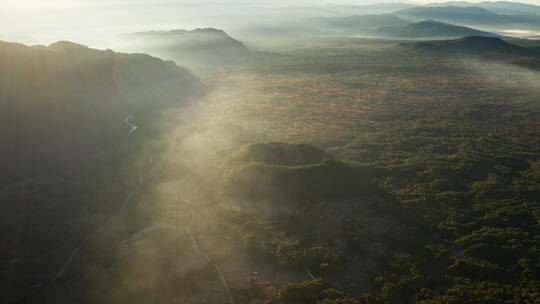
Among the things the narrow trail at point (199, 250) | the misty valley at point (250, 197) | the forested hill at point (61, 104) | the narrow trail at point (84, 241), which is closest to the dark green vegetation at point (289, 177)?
the misty valley at point (250, 197)

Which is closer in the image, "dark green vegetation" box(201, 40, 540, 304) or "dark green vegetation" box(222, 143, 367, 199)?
"dark green vegetation" box(201, 40, 540, 304)

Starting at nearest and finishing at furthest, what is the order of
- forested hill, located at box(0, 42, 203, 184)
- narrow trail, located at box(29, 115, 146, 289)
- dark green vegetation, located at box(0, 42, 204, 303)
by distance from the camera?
narrow trail, located at box(29, 115, 146, 289) → dark green vegetation, located at box(0, 42, 204, 303) → forested hill, located at box(0, 42, 203, 184)

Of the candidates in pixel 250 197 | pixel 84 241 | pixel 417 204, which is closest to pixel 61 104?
pixel 84 241

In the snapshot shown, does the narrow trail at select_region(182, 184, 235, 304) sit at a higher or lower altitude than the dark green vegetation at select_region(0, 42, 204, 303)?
lower

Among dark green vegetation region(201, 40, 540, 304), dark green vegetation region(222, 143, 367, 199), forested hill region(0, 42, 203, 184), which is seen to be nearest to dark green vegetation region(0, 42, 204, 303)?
forested hill region(0, 42, 203, 184)

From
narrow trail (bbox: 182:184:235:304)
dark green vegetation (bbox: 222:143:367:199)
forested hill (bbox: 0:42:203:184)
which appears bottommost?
narrow trail (bbox: 182:184:235:304)

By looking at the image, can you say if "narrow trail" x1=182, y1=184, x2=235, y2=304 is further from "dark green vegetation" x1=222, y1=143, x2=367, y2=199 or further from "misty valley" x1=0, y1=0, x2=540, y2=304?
"dark green vegetation" x1=222, y1=143, x2=367, y2=199

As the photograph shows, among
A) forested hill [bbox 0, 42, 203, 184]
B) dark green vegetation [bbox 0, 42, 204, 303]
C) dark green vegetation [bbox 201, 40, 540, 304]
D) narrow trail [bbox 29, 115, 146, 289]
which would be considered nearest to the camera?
dark green vegetation [bbox 201, 40, 540, 304]
